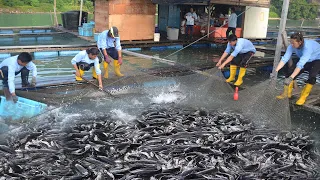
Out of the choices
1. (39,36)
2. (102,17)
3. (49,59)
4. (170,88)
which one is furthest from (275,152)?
(39,36)

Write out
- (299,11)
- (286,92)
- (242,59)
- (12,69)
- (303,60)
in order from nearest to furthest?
1. (12,69)
2. (303,60)
3. (286,92)
4. (242,59)
5. (299,11)

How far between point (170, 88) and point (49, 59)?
22.6ft

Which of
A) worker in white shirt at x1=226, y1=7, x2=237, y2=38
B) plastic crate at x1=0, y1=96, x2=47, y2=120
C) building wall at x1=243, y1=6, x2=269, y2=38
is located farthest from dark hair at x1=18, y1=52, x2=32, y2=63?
building wall at x1=243, y1=6, x2=269, y2=38

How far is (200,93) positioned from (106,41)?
11.0 feet

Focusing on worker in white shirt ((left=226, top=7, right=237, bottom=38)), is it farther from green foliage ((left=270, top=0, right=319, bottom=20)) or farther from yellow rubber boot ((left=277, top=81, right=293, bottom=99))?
green foliage ((left=270, top=0, right=319, bottom=20))

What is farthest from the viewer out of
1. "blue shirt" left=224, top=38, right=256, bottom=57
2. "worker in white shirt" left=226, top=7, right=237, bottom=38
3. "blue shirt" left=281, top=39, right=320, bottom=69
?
"worker in white shirt" left=226, top=7, right=237, bottom=38

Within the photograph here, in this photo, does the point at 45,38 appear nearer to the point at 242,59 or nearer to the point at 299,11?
the point at 242,59

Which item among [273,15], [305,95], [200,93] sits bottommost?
[200,93]

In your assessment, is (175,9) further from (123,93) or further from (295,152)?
(295,152)

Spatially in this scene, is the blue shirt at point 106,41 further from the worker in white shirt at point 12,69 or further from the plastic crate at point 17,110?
the plastic crate at point 17,110

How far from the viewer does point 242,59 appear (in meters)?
9.88

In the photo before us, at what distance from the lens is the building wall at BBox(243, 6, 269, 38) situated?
19.1 m

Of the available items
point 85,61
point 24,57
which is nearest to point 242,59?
point 85,61

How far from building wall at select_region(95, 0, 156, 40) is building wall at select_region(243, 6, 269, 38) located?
21.1ft
